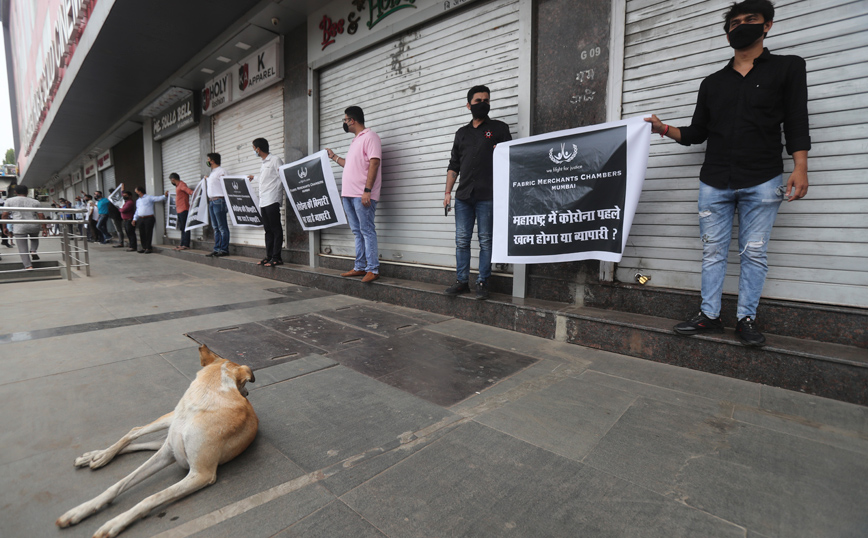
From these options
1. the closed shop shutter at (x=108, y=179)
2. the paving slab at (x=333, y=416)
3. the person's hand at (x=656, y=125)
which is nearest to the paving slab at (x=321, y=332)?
the paving slab at (x=333, y=416)

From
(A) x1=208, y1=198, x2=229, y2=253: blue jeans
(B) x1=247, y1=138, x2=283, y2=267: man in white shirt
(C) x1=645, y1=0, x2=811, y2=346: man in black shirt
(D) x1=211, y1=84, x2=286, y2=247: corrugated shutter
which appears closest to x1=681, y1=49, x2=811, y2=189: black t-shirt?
(C) x1=645, y1=0, x2=811, y2=346: man in black shirt

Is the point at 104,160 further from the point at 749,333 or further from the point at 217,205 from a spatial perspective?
the point at 749,333

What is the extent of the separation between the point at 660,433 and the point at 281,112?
8442mm

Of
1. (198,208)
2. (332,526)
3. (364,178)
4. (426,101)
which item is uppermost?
(426,101)

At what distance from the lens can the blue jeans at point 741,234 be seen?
274 cm

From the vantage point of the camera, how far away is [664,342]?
3.06 metres

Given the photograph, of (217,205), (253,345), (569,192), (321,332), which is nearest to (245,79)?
(217,205)

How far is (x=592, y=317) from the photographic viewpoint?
3438mm

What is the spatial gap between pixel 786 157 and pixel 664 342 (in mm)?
1585

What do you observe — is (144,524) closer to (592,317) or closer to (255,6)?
(592,317)

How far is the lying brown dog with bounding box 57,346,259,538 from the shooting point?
1451 millimetres

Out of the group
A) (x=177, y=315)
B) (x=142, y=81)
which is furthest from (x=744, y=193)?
(x=142, y=81)

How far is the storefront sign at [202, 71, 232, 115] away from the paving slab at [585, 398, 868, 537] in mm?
10655

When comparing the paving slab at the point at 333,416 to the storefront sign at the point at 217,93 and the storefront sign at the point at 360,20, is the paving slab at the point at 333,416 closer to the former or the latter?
the storefront sign at the point at 360,20
